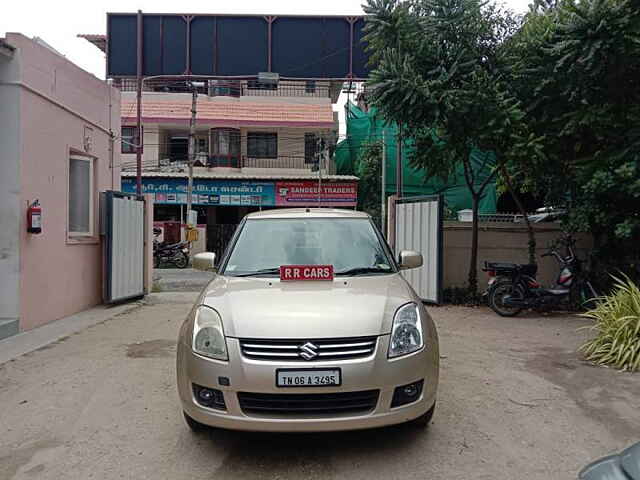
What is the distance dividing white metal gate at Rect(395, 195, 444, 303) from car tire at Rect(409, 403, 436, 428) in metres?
5.93

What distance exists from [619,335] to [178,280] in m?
12.3

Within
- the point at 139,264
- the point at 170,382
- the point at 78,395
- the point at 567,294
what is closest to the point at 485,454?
the point at 170,382

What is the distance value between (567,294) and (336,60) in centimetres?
1363

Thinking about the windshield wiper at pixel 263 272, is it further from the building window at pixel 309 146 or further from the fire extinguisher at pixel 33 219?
the building window at pixel 309 146

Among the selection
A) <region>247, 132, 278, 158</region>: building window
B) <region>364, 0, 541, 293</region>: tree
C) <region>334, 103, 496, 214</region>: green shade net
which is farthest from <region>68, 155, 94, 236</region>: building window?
<region>247, 132, 278, 158</region>: building window

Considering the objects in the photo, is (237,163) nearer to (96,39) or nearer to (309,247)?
(96,39)

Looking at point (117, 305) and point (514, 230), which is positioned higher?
point (514, 230)

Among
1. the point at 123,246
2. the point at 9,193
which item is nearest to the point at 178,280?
the point at 123,246

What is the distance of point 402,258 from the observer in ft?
Result: 16.5

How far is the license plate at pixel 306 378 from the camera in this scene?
3.30 meters

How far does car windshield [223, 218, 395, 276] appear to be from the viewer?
461cm

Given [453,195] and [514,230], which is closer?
[514,230]

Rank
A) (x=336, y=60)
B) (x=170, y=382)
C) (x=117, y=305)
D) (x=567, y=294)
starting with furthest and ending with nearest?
1. (x=336, y=60)
2. (x=117, y=305)
3. (x=567, y=294)
4. (x=170, y=382)

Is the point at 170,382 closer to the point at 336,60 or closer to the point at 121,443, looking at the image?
the point at 121,443
